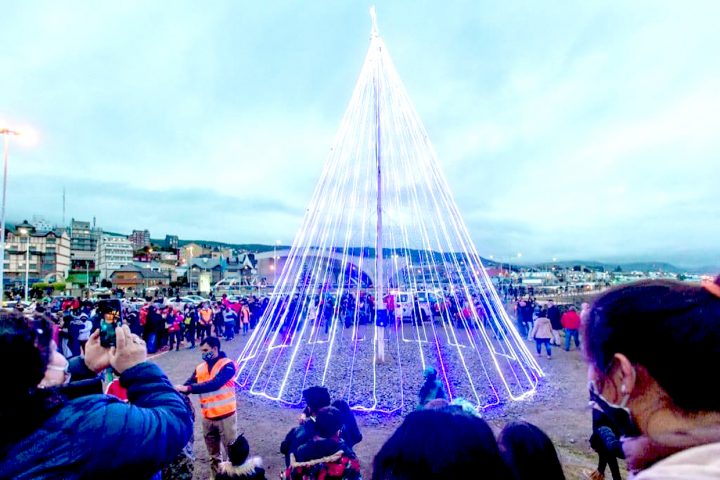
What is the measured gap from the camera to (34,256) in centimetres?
8488

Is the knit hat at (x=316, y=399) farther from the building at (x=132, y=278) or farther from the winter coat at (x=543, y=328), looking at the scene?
the building at (x=132, y=278)

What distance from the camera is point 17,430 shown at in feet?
4.26

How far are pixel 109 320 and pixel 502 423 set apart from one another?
7.15 meters

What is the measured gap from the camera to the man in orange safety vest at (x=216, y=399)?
4855 millimetres

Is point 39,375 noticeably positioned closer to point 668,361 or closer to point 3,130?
point 668,361

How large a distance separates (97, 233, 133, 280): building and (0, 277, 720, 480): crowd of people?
415ft

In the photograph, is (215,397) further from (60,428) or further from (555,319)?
(555,319)

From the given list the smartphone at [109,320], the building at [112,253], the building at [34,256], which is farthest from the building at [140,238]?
the smartphone at [109,320]

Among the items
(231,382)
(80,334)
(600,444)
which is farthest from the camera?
(80,334)

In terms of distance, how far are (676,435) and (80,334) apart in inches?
620

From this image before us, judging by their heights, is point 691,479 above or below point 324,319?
above

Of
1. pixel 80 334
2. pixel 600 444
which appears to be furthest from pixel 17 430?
pixel 80 334

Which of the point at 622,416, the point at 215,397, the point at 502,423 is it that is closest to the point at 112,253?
the point at 215,397

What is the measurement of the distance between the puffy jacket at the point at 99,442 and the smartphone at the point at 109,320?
273mm
